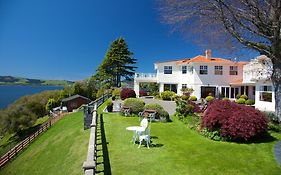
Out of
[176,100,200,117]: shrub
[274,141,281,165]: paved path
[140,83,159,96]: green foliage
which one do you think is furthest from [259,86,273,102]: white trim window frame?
[140,83,159,96]: green foliage

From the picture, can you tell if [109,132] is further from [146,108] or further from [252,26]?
[252,26]

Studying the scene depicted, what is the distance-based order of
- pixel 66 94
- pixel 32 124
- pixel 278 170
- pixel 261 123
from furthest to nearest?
pixel 66 94, pixel 32 124, pixel 261 123, pixel 278 170

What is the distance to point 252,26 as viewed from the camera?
16.4 m

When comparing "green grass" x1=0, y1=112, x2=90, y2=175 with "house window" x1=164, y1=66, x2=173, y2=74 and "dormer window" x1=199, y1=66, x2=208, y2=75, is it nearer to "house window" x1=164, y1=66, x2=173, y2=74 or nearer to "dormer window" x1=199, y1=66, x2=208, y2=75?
"dormer window" x1=199, y1=66, x2=208, y2=75

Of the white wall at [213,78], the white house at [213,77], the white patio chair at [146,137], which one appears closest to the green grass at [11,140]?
the white house at [213,77]

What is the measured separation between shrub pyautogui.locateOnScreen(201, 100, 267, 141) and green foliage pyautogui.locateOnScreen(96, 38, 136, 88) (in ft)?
165

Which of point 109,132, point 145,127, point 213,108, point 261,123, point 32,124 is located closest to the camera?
point 145,127

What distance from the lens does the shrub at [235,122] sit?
526 inches

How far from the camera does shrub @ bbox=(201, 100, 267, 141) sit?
13367mm

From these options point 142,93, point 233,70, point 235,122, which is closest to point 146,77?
point 142,93

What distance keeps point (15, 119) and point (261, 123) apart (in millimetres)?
33284

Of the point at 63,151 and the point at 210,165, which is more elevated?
the point at 210,165

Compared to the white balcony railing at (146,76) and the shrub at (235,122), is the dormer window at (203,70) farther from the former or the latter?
the shrub at (235,122)

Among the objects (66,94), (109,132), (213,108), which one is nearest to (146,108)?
(109,132)
